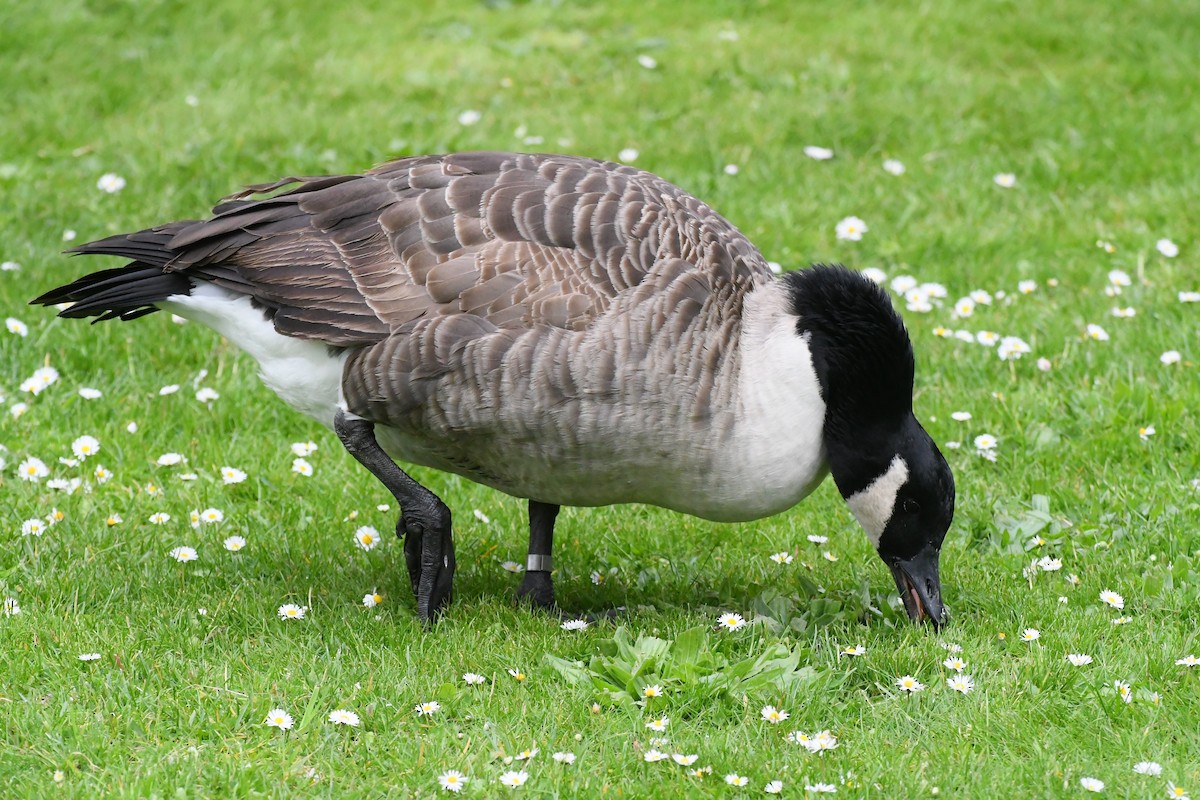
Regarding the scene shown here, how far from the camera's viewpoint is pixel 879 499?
4855 mm

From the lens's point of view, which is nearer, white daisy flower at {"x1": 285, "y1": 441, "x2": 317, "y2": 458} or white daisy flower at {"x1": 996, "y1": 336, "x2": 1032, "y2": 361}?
white daisy flower at {"x1": 285, "y1": 441, "x2": 317, "y2": 458}

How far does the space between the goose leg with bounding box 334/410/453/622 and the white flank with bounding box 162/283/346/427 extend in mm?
146

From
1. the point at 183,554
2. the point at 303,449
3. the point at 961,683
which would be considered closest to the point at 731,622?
the point at 961,683

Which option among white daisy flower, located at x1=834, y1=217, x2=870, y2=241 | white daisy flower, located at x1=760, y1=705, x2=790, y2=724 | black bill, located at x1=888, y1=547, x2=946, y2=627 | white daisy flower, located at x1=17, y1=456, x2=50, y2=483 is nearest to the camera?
white daisy flower, located at x1=760, y1=705, x2=790, y2=724

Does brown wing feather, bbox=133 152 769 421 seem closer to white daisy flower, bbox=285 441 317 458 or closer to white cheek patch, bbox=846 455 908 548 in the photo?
white cheek patch, bbox=846 455 908 548

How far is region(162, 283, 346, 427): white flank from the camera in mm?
5023

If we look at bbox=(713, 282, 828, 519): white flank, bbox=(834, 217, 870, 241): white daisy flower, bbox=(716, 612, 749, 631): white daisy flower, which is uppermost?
bbox=(713, 282, 828, 519): white flank

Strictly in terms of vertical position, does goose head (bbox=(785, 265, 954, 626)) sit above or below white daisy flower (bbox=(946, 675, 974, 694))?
above

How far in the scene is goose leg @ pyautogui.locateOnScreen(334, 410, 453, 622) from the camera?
497 cm

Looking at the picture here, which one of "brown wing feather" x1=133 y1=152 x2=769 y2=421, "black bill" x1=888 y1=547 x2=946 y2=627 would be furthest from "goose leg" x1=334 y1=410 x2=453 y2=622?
"black bill" x1=888 y1=547 x2=946 y2=627

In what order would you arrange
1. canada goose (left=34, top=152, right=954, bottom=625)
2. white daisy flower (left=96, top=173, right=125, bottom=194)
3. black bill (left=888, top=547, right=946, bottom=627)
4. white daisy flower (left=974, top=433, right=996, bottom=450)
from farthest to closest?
white daisy flower (left=96, top=173, right=125, bottom=194) → white daisy flower (left=974, top=433, right=996, bottom=450) → black bill (left=888, top=547, right=946, bottom=627) → canada goose (left=34, top=152, right=954, bottom=625)

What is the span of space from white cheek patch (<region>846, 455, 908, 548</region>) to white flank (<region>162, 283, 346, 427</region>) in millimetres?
1913

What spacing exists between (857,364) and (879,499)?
0.52 metres

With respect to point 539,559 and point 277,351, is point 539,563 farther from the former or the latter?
point 277,351
